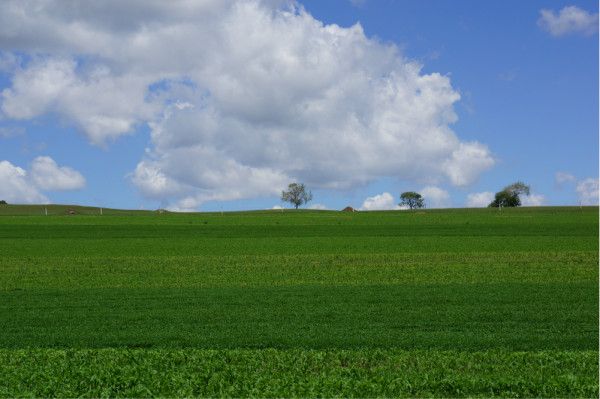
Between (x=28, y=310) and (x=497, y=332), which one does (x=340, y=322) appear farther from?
(x=28, y=310)

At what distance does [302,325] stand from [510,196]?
160 meters

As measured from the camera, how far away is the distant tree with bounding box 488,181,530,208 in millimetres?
168000

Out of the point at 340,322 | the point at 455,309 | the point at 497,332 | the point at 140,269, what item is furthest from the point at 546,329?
the point at 140,269

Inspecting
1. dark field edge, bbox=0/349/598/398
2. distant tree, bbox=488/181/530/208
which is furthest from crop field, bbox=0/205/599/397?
distant tree, bbox=488/181/530/208

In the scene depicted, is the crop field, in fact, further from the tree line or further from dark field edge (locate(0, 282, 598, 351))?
the tree line

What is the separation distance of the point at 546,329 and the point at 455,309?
133 inches

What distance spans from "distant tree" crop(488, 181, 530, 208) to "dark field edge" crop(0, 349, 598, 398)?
15924 cm

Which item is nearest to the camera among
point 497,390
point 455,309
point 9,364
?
point 497,390

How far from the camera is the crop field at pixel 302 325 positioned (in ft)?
38.8

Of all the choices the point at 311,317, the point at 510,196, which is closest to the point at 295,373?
the point at 311,317

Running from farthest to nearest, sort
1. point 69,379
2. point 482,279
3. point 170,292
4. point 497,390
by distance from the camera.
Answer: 1. point 482,279
2. point 170,292
3. point 69,379
4. point 497,390

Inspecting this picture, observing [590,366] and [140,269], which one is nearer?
[590,366]

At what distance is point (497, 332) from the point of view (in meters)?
16.5

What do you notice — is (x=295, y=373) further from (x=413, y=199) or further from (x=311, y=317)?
(x=413, y=199)
